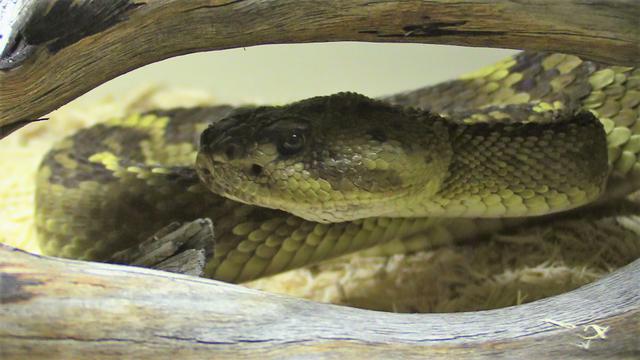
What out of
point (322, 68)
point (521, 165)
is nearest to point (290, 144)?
point (521, 165)

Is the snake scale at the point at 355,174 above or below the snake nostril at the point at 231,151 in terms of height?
below

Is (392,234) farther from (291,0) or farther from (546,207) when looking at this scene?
(291,0)

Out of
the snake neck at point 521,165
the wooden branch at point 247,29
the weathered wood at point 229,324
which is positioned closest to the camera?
the weathered wood at point 229,324

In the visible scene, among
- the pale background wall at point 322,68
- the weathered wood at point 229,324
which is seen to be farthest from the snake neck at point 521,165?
the pale background wall at point 322,68

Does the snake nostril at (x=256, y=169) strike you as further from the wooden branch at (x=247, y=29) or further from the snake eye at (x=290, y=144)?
the wooden branch at (x=247, y=29)

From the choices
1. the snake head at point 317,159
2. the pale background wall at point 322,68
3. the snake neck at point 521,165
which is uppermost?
the snake head at point 317,159

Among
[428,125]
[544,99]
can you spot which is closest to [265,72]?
[544,99]

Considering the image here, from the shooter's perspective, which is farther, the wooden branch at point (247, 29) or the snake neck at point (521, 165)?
the snake neck at point (521, 165)
